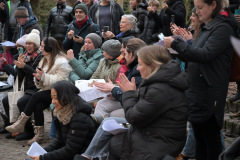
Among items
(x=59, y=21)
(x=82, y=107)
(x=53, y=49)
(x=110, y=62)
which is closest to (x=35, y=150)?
(x=82, y=107)

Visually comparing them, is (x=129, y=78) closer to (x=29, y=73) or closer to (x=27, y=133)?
(x=29, y=73)

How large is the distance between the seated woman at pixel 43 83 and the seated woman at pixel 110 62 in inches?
29.0

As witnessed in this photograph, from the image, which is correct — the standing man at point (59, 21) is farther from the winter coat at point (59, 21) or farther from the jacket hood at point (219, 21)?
the jacket hood at point (219, 21)

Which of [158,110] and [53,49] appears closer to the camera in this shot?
[158,110]

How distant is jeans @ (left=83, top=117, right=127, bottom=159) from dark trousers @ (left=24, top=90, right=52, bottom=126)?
2273mm

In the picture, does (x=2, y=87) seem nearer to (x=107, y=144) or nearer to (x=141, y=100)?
(x=107, y=144)

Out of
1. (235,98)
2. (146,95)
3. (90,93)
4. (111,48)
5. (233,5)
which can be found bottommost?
(235,98)

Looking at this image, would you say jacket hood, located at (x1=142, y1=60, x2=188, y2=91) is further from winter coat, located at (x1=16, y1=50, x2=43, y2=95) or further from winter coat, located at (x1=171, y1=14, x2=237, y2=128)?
winter coat, located at (x1=16, y1=50, x2=43, y2=95)

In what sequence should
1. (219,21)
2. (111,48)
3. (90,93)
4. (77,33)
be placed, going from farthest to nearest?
(77,33)
(111,48)
(90,93)
(219,21)

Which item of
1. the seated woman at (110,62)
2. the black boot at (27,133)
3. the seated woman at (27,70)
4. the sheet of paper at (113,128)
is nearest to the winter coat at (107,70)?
the seated woman at (110,62)

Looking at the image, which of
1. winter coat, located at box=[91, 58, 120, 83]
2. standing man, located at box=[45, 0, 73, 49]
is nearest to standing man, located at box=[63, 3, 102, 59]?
winter coat, located at box=[91, 58, 120, 83]

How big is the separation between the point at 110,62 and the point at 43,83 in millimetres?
1159

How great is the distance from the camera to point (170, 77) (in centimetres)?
351

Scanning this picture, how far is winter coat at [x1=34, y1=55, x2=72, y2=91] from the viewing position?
620 cm
